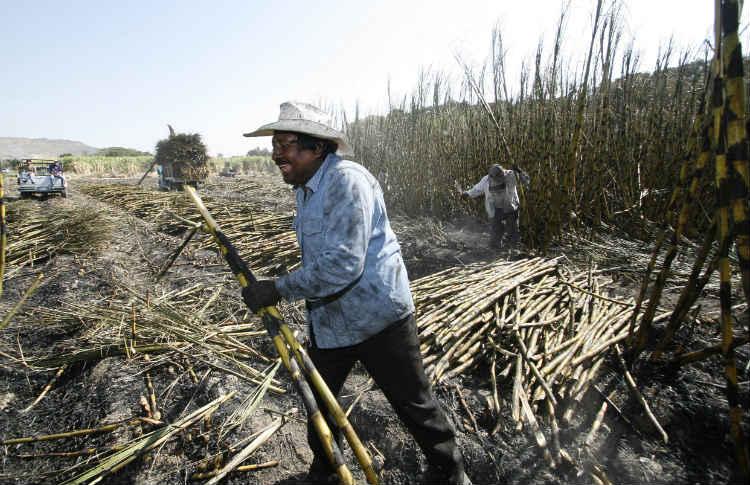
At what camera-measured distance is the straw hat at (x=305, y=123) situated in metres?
1.57

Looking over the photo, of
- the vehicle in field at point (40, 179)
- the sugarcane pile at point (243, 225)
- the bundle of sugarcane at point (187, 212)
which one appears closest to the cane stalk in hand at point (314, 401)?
the sugarcane pile at point (243, 225)

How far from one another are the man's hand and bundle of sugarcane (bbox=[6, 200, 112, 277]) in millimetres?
5546

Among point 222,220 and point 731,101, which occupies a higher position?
point 731,101

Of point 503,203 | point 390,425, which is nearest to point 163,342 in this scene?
point 390,425

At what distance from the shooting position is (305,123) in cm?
159

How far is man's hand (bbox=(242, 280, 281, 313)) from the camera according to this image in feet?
5.17

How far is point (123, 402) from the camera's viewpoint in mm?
2322

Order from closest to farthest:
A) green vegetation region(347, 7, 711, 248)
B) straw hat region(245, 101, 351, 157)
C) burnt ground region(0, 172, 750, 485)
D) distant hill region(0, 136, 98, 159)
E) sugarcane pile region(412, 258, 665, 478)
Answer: straw hat region(245, 101, 351, 157) → burnt ground region(0, 172, 750, 485) → sugarcane pile region(412, 258, 665, 478) → green vegetation region(347, 7, 711, 248) → distant hill region(0, 136, 98, 159)

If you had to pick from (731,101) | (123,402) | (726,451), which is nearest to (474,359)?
(726,451)

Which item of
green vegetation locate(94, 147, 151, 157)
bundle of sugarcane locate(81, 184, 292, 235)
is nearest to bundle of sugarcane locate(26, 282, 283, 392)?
bundle of sugarcane locate(81, 184, 292, 235)

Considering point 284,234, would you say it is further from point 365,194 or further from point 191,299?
point 365,194

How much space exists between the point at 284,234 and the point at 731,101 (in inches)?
216

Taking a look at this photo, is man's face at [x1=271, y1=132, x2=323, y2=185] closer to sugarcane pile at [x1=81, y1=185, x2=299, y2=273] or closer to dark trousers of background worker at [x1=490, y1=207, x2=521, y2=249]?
sugarcane pile at [x1=81, y1=185, x2=299, y2=273]

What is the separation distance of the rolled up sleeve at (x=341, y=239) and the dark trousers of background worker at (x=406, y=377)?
349mm
